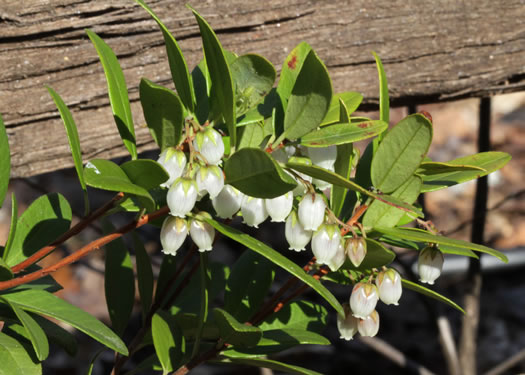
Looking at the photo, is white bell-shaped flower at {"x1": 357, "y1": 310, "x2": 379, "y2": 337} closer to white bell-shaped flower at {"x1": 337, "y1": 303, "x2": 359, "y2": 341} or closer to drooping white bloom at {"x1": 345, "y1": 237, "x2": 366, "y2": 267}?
white bell-shaped flower at {"x1": 337, "y1": 303, "x2": 359, "y2": 341}

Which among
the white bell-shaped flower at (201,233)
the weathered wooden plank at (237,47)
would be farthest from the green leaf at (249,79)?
the weathered wooden plank at (237,47)

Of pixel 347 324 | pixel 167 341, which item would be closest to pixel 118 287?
pixel 167 341

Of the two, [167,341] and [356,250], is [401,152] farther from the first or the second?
[167,341]

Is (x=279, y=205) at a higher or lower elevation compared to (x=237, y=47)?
lower

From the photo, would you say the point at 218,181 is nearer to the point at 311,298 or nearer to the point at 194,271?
the point at 194,271

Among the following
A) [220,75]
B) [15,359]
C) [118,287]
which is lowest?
[15,359]

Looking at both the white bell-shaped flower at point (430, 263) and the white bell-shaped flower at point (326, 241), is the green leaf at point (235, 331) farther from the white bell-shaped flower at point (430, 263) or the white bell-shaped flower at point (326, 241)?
the white bell-shaped flower at point (430, 263)

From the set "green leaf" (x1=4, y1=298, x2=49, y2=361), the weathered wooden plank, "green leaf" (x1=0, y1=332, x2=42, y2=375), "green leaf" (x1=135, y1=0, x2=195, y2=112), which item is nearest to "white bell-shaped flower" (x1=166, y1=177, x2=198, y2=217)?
"green leaf" (x1=135, y1=0, x2=195, y2=112)
